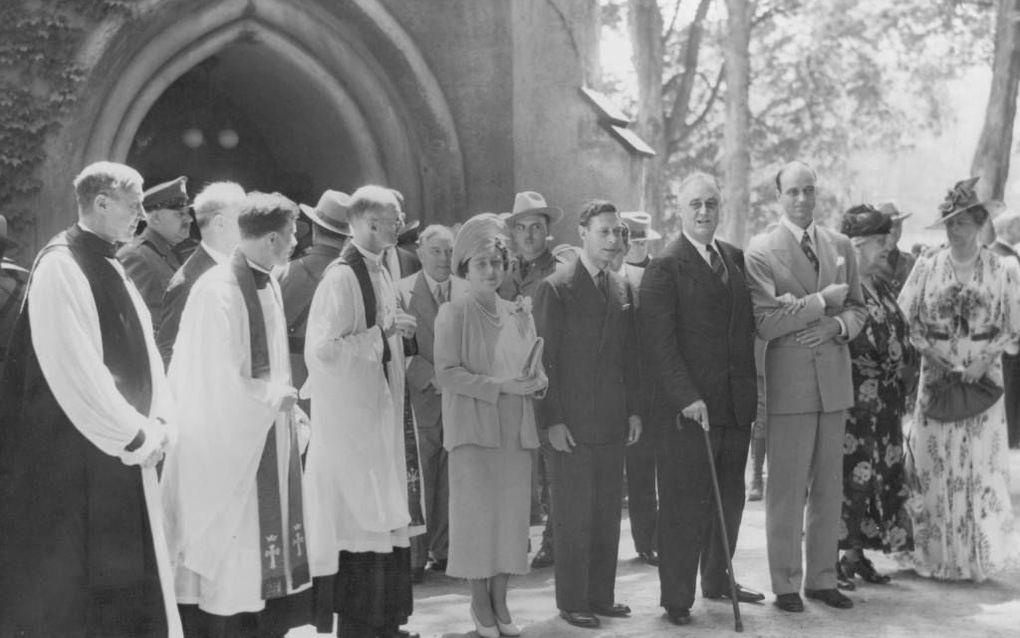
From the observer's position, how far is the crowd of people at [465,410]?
5.09 metres

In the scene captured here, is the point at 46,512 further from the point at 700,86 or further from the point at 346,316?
the point at 700,86

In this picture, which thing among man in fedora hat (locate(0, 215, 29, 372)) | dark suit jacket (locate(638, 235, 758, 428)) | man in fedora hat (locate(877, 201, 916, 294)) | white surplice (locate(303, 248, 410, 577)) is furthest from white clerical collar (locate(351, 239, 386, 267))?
man in fedora hat (locate(877, 201, 916, 294))

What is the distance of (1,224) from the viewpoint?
6566 mm

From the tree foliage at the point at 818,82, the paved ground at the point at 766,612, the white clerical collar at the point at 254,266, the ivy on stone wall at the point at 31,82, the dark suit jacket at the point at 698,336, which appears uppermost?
the tree foliage at the point at 818,82

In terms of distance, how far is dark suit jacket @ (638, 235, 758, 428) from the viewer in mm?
6891

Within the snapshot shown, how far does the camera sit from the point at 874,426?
7.71 m

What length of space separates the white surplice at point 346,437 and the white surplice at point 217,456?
64 centimetres

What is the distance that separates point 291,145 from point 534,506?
505 centimetres

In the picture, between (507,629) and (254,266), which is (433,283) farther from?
(254,266)

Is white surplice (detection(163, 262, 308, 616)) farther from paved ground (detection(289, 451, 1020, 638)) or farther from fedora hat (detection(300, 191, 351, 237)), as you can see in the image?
fedora hat (detection(300, 191, 351, 237))

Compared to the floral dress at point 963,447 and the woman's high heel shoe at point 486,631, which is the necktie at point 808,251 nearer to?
the floral dress at point 963,447

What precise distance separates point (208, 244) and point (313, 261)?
1358 mm

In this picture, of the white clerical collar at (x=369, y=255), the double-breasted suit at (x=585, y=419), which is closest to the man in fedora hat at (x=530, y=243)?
the double-breasted suit at (x=585, y=419)

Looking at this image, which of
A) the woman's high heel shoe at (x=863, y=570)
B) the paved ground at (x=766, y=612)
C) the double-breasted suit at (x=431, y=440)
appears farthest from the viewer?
the double-breasted suit at (x=431, y=440)
